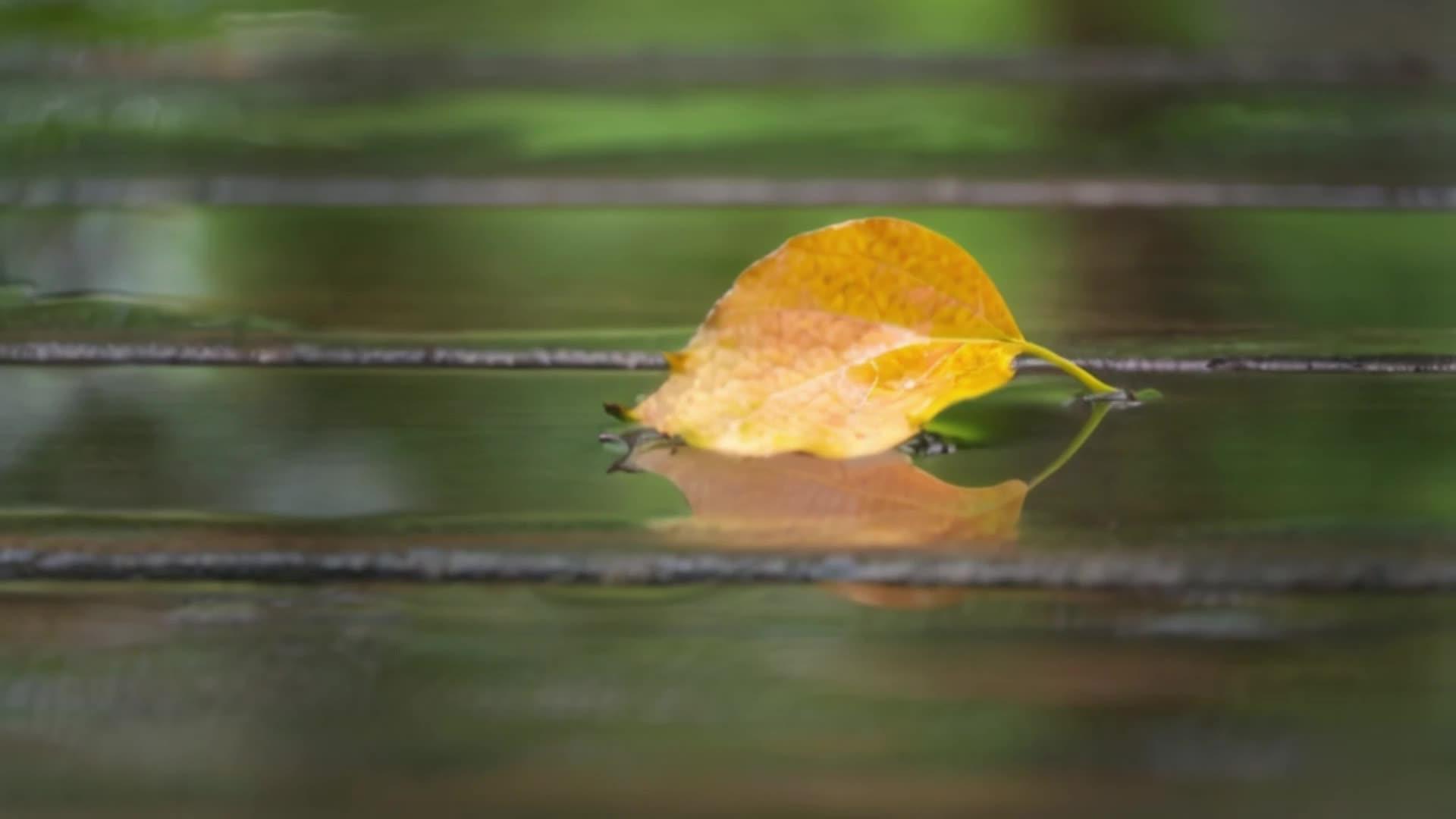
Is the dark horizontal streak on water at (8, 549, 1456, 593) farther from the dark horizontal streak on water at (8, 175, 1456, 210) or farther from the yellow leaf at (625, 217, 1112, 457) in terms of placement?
the dark horizontal streak on water at (8, 175, 1456, 210)

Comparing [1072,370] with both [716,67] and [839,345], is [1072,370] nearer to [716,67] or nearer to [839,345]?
[839,345]

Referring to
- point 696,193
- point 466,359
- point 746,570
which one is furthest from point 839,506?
point 696,193

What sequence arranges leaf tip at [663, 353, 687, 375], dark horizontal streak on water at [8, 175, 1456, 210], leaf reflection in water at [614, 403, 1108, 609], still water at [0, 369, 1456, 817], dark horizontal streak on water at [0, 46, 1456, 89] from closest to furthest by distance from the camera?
1. still water at [0, 369, 1456, 817]
2. leaf reflection in water at [614, 403, 1108, 609]
3. leaf tip at [663, 353, 687, 375]
4. dark horizontal streak on water at [8, 175, 1456, 210]
5. dark horizontal streak on water at [0, 46, 1456, 89]

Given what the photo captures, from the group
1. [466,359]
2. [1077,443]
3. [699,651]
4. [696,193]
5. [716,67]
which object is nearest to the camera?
[699,651]

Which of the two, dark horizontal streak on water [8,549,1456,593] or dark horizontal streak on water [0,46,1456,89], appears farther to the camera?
dark horizontal streak on water [0,46,1456,89]

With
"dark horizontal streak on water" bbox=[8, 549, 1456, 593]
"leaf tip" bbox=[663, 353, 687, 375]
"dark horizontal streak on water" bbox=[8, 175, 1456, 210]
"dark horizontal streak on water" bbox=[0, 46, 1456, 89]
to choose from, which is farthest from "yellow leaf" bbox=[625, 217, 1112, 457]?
"dark horizontal streak on water" bbox=[0, 46, 1456, 89]

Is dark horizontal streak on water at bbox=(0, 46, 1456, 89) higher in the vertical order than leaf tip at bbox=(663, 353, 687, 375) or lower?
higher

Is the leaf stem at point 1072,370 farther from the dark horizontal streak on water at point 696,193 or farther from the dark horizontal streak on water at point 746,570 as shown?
the dark horizontal streak on water at point 696,193

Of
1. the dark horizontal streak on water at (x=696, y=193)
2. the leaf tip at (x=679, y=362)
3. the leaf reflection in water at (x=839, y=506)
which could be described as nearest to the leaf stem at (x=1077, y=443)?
the leaf reflection in water at (x=839, y=506)
